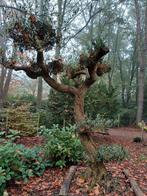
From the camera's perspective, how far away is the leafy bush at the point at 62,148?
4.89 meters

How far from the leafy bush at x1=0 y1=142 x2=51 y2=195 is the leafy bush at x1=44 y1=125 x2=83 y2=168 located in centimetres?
18

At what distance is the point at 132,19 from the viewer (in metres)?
22.8

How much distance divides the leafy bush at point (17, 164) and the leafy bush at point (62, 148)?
18 cm

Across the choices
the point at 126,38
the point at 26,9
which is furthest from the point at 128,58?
the point at 26,9

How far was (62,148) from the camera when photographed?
4895 millimetres

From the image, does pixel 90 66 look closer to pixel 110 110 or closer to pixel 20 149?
pixel 20 149

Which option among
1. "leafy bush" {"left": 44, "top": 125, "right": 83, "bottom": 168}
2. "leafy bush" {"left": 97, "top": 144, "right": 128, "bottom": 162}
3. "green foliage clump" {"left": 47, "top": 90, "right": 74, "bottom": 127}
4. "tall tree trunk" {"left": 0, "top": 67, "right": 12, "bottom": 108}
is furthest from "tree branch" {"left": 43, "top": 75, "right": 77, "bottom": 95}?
"tall tree trunk" {"left": 0, "top": 67, "right": 12, "bottom": 108}

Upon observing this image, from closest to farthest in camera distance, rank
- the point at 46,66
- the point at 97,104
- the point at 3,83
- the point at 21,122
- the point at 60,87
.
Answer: the point at 60,87
the point at 46,66
the point at 21,122
the point at 97,104
the point at 3,83

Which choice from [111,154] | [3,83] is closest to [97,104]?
[111,154]

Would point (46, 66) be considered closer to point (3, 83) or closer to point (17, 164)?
point (17, 164)

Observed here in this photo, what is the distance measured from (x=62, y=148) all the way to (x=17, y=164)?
923mm

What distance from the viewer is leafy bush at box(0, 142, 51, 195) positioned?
3.99m

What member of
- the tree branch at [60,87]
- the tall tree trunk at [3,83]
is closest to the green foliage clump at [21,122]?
the tree branch at [60,87]

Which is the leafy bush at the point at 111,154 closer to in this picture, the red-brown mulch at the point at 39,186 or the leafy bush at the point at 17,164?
the red-brown mulch at the point at 39,186
